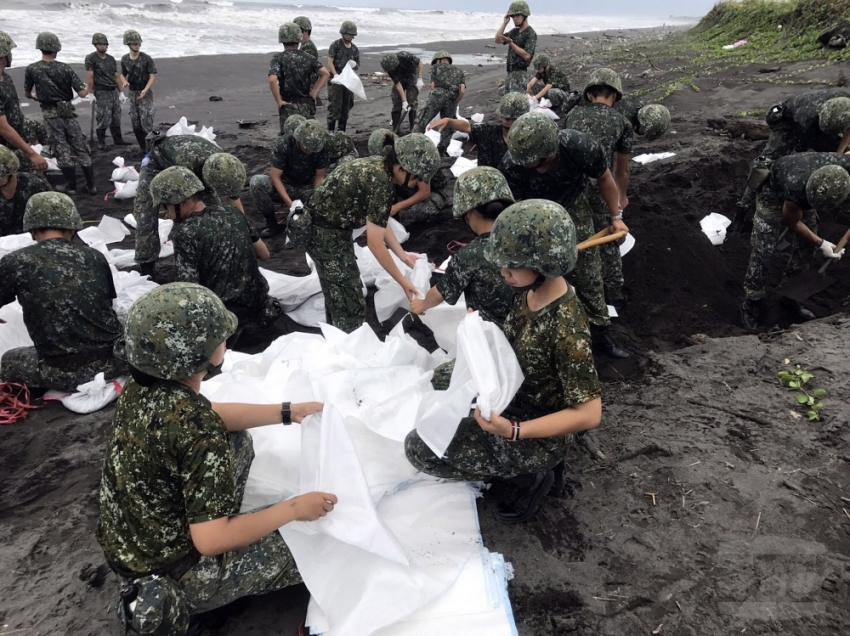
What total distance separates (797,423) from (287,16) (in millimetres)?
33685

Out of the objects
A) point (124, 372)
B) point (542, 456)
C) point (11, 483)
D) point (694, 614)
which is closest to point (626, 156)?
point (542, 456)

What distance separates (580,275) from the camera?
3707mm

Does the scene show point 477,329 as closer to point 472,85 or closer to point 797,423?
point 797,423

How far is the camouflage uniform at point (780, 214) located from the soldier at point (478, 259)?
235cm

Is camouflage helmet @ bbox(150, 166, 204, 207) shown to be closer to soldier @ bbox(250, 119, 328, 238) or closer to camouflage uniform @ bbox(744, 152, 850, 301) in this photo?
soldier @ bbox(250, 119, 328, 238)

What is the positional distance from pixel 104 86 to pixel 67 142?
1717 millimetres

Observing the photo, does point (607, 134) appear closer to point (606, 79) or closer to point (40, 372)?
point (606, 79)

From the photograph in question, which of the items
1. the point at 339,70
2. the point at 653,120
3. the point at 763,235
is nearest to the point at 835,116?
the point at 763,235

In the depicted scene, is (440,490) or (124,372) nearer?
(440,490)

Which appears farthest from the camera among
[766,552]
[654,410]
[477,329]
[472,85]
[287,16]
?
[287,16]

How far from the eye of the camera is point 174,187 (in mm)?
3654

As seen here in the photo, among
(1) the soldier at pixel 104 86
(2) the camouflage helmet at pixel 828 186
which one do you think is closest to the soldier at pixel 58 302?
(2) the camouflage helmet at pixel 828 186

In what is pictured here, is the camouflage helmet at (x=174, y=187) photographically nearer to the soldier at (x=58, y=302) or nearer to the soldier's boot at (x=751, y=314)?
the soldier at (x=58, y=302)

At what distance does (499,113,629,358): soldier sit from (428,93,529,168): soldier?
839 millimetres
